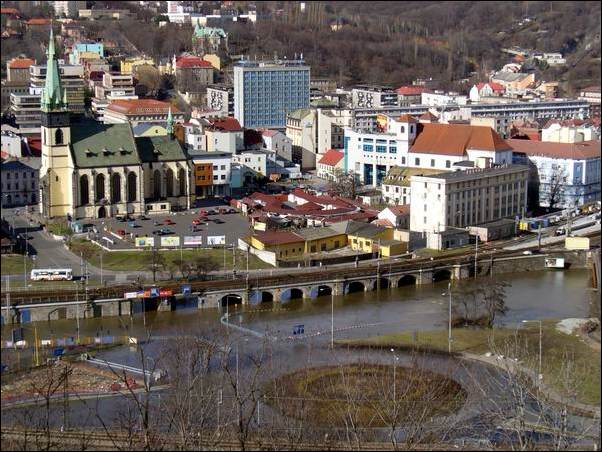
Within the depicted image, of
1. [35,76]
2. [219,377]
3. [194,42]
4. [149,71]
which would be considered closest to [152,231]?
[219,377]

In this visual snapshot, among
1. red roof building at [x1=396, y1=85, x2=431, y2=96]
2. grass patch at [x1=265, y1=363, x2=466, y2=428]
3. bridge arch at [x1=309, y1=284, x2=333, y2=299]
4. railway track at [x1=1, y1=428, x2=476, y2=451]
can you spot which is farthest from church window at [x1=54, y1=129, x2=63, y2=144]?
red roof building at [x1=396, y1=85, x2=431, y2=96]

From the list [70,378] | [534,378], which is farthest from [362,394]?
[70,378]

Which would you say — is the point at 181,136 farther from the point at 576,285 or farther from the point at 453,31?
the point at 453,31

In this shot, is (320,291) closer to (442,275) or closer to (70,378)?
(442,275)

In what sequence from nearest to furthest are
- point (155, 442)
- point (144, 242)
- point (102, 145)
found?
point (155, 442)
point (144, 242)
point (102, 145)

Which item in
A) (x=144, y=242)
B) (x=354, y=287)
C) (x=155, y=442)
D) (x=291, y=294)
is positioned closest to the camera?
(x=155, y=442)
